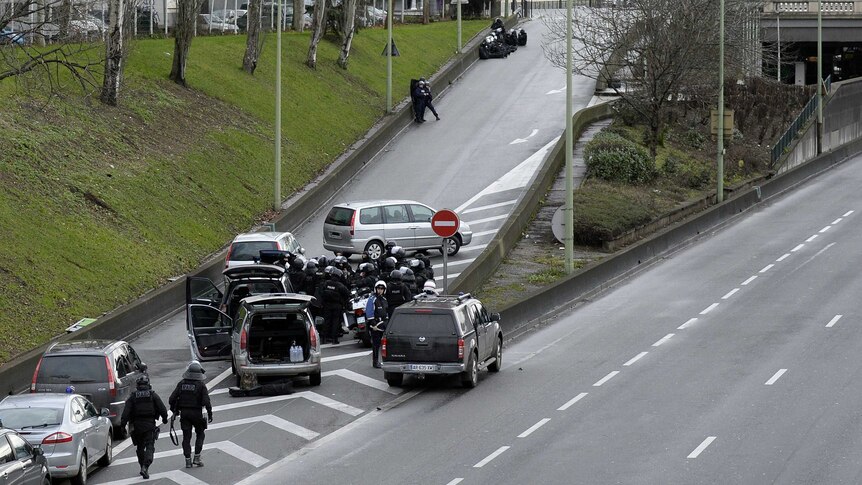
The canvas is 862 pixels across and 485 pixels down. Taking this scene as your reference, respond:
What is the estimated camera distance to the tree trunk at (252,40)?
50.1 metres

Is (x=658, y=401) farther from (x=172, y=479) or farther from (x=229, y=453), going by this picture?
(x=172, y=479)

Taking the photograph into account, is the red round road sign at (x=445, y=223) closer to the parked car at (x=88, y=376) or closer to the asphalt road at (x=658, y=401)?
the asphalt road at (x=658, y=401)

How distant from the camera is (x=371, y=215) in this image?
35844 millimetres

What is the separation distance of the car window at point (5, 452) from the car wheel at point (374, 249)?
69.4ft

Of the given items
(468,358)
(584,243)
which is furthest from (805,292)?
(468,358)

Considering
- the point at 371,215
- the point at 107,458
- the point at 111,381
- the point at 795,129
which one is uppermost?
the point at 795,129

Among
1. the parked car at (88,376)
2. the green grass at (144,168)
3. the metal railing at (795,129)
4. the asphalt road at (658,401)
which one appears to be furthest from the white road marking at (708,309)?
the metal railing at (795,129)

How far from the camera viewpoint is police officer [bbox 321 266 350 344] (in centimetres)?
2667

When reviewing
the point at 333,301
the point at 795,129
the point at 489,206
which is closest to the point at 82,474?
the point at 333,301

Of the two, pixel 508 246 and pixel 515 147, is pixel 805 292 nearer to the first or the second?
pixel 508 246

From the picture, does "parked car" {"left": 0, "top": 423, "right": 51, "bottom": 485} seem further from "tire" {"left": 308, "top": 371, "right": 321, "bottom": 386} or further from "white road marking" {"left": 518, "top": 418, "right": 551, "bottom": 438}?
"tire" {"left": 308, "top": 371, "right": 321, "bottom": 386}

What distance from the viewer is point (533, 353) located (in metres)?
26.8

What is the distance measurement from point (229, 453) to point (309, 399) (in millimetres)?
3704

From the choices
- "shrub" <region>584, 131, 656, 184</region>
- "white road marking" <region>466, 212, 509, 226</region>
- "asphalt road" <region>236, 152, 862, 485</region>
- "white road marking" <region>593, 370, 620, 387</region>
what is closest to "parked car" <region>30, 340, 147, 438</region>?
"asphalt road" <region>236, 152, 862, 485</region>
